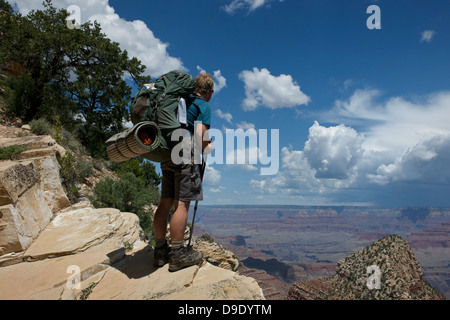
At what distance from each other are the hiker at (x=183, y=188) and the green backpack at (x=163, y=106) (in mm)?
181

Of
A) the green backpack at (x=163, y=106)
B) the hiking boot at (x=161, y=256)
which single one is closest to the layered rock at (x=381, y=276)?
the hiking boot at (x=161, y=256)

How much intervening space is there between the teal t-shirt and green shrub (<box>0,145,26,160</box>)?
500 centimetres

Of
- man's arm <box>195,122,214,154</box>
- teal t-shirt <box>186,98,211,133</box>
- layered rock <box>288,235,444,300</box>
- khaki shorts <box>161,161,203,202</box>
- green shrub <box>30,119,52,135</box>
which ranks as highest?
green shrub <box>30,119,52,135</box>

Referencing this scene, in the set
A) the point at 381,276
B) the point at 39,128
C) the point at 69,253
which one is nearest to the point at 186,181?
the point at 69,253

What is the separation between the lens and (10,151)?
6609 millimetres

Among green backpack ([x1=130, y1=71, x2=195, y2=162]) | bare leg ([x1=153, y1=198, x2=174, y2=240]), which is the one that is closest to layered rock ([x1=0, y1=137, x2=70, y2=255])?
bare leg ([x1=153, y1=198, x2=174, y2=240])

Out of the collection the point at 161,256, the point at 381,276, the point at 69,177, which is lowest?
the point at 381,276

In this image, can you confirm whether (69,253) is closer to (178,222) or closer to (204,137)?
(178,222)

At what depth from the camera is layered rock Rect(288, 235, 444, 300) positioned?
2226 inches

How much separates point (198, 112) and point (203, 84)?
40 centimetres

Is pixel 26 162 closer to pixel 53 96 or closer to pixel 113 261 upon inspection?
pixel 113 261

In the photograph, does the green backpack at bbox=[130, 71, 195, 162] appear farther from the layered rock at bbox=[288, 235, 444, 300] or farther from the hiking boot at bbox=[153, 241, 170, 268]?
the layered rock at bbox=[288, 235, 444, 300]

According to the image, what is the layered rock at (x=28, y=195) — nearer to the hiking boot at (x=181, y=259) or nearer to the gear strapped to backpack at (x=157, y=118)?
the gear strapped to backpack at (x=157, y=118)
